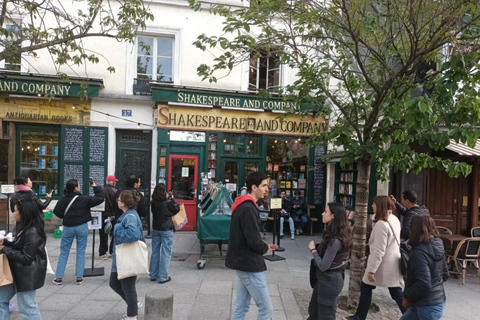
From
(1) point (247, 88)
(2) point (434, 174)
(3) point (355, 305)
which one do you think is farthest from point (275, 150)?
(3) point (355, 305)

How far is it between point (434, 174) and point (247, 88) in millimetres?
6073

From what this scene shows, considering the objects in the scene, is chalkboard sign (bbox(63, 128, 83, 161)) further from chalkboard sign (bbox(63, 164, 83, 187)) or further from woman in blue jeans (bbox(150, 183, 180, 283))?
woman in blue jeans (bbox(150, 183, 180, 283))

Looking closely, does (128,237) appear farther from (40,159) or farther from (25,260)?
(40,159)

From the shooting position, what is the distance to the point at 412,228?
3.55 meters

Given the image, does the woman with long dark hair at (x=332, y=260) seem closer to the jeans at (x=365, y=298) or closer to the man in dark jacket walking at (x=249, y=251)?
the man in dark jacket walking at (x=249, y=251)

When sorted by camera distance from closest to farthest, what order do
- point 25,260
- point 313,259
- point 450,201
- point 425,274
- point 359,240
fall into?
point 425,274 → point 25,260 → point 313,259 → point 359,240 → point 450,201

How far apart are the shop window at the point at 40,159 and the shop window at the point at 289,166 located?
22.2 feet

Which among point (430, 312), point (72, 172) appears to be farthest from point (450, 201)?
point (72, 172)

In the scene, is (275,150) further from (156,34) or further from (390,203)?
(390,203)

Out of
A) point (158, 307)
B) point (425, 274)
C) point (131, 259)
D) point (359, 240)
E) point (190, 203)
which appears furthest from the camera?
point (190, 203)

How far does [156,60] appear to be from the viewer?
10766 millimetres

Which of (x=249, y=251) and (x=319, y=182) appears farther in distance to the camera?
(x=319, y=182)

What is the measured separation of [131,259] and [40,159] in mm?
7539

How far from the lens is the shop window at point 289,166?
1138 centimetres
